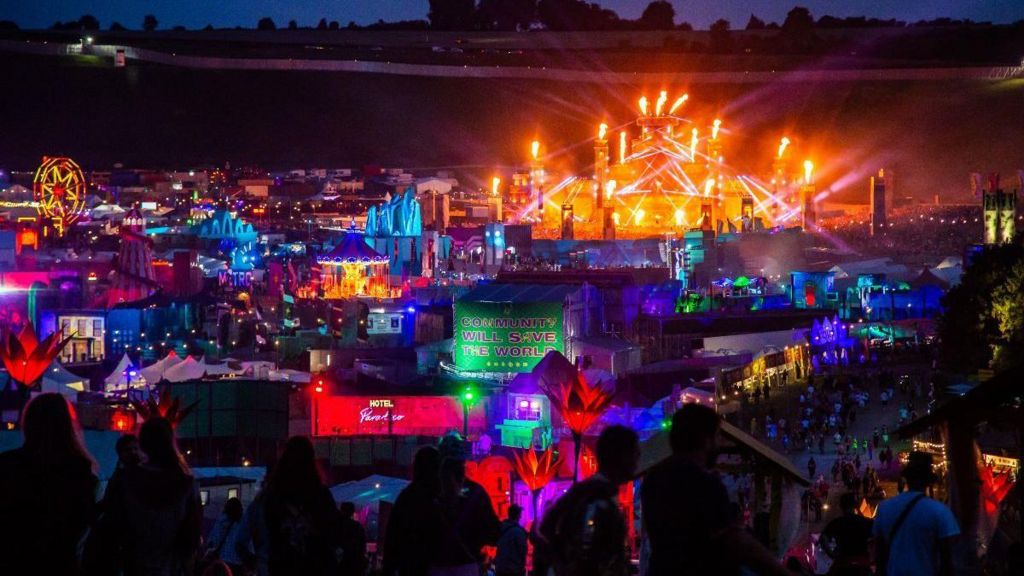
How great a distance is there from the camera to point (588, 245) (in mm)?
35156

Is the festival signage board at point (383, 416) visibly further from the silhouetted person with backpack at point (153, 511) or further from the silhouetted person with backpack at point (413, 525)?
the silhouetted person with backpack at point (153, 511)

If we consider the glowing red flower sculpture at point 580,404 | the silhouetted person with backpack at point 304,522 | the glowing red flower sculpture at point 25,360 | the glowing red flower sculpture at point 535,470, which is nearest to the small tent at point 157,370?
the glowing red flower sculpture at point 25,360

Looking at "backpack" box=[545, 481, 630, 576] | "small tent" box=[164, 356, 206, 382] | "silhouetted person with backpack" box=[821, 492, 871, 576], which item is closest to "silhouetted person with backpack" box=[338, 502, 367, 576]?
"backpack" box=[545, 481, 630, 576]

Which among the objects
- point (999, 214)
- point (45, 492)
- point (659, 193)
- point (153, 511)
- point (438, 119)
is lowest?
point (153, 511)

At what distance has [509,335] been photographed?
21297mm

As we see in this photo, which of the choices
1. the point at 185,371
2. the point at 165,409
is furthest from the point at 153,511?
the point at 185,371

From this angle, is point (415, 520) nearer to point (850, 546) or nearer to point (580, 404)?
point (850, 546)

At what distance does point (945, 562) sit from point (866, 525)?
3.40ft

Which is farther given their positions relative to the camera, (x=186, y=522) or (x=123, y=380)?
(x=123, y=380)

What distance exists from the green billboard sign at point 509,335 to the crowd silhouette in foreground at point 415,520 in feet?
49.2

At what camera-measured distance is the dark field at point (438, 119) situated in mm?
51594

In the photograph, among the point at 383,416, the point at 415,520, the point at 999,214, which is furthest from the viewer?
the point at 999,214

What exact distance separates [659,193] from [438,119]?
1925 centimetres

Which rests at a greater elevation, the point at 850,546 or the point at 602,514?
the point at 602,514
